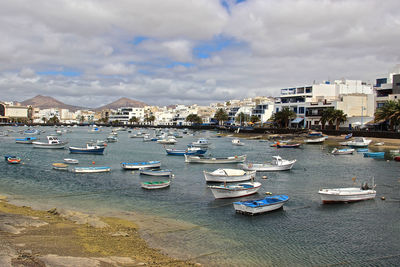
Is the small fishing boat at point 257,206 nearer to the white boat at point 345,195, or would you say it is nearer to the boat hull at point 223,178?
the white boat at point 345,195

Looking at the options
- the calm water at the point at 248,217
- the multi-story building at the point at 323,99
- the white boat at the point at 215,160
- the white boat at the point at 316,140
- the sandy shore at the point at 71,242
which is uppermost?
the multi-story building at the point at 323,99

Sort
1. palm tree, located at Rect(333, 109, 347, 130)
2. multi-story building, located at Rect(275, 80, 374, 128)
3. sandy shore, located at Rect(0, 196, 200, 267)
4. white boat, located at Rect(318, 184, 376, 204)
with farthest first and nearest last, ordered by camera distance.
Result: multi-story building, located at Rect(275, 80, 374, 128)
palm tree, located at Rect(333, 109, 347, 130)
white boat, located at Rect(318, 184, 376, 204)
sandy shore, located at Rect(0, 196, 200, 267)

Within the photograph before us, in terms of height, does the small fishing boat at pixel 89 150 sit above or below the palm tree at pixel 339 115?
below

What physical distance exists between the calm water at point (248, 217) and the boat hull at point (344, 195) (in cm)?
75

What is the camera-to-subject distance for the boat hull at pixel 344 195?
31.7m

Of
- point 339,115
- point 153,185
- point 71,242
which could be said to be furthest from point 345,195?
point 339,115

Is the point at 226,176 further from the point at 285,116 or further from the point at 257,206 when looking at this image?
the point at 285,116

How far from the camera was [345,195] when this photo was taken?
32094 millimetres

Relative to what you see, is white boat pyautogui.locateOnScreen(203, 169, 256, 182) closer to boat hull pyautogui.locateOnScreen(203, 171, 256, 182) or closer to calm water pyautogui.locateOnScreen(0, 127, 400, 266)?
boat hull pyautogui.locateOnScreen(203, 171, 256, 182)

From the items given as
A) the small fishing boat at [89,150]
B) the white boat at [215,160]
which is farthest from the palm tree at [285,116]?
the small fishing boat at [89,150]

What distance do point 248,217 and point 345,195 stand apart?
10497 millimetres

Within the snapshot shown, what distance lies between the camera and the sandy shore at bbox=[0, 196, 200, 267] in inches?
667

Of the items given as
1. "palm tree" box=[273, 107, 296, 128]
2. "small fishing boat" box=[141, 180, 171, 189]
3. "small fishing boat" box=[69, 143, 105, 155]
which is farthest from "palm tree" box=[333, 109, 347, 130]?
"small fishing boat" box=[141, 180, 171, 189]

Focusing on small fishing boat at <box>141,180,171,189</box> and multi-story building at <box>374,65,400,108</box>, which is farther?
multi-story building at <box>374,65,400,108</box>
